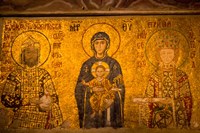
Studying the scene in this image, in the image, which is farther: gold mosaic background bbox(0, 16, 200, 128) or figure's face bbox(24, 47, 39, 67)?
figure's face bbox(24, 47, 39, 67)

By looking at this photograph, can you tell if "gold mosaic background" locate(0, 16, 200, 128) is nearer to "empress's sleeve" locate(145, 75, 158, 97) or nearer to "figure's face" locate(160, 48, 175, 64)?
"empress's sleeve" locate(145, 75, 158, 97)

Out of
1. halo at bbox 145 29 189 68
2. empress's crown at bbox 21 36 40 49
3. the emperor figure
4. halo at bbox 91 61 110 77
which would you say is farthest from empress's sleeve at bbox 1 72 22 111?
halo at bbox 145 29 189 68

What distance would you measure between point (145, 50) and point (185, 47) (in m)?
0.56

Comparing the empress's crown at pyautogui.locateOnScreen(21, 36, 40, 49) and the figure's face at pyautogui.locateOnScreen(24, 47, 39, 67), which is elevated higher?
the empress's crown at pyautogui.locateOnScreen(21, 36, 40, 49)

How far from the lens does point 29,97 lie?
14.9ft

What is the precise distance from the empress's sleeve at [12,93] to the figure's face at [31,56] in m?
0.26

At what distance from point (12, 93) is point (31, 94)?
268mm

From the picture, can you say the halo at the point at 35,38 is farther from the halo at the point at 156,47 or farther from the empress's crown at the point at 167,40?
the empress's crown at the point at 167,40

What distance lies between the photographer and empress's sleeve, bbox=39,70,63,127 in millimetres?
4449

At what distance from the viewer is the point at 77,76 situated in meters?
4.59

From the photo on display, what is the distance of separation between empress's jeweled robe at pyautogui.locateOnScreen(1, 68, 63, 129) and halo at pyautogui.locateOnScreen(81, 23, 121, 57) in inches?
26.7

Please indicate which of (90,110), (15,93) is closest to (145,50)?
(90,110)

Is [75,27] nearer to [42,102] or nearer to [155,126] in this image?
[42,102]

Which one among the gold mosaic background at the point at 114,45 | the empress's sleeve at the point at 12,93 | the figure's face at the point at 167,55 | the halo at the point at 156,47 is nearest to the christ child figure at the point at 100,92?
the gold mosaic background at the point at 114,45
